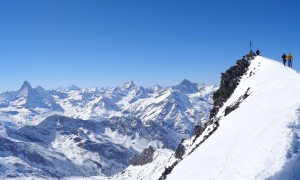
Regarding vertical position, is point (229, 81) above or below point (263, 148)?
above

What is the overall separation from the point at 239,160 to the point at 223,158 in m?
2.55

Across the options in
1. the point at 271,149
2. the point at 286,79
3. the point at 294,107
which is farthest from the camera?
the point at 286,79

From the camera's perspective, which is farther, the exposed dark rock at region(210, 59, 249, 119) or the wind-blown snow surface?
the exposed dark rock at region(210, 59, 249, 119)

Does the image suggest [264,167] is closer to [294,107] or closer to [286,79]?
[294,107]

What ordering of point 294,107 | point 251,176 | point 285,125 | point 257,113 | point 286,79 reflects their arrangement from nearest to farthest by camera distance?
point 251,176 < point 285,125 < point 294,107 < point 257,113 < point 286,79

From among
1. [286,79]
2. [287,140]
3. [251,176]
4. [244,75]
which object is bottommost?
[251,176]

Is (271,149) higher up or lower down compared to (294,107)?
lower down

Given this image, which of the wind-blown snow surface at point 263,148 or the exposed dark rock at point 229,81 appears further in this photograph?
the exposed dark rock at point 229,81

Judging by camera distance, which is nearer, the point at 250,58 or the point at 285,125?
the point at 285,125

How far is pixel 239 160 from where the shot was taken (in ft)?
76.1

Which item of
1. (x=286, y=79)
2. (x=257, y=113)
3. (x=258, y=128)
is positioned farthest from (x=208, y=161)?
(x=286, y=79)

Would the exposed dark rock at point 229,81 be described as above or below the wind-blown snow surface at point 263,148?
above

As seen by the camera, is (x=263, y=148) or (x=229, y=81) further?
(x=229, y=81)

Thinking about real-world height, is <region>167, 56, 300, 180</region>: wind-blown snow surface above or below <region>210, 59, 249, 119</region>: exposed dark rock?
below
